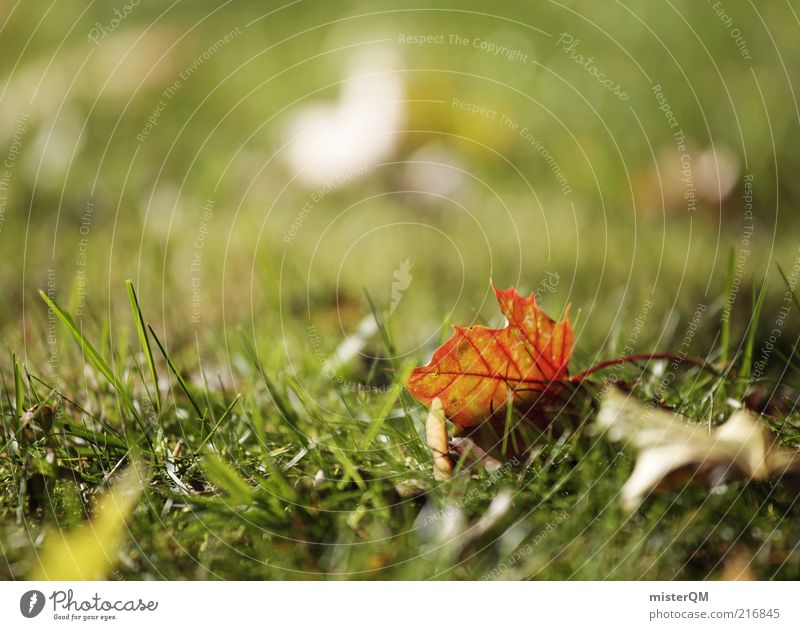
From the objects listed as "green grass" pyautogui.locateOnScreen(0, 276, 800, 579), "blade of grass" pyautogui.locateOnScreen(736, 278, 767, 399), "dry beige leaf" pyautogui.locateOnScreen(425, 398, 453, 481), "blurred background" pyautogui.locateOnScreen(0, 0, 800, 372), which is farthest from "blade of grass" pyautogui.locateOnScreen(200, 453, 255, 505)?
"blade of grass" pyautogui.locateOnScreen(736, 278, 767, 399)

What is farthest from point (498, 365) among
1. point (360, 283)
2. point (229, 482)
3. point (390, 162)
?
point (390, 162)

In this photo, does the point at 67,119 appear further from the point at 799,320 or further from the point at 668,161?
the point at 799,320

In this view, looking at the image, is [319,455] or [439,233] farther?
[439,233]

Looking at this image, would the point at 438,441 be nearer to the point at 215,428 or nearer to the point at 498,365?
the point at 498,365

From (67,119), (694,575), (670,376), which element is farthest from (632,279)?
(67,119)

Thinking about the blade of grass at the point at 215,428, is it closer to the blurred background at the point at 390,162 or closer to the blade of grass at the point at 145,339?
the blade of grass at the point at 145,339
